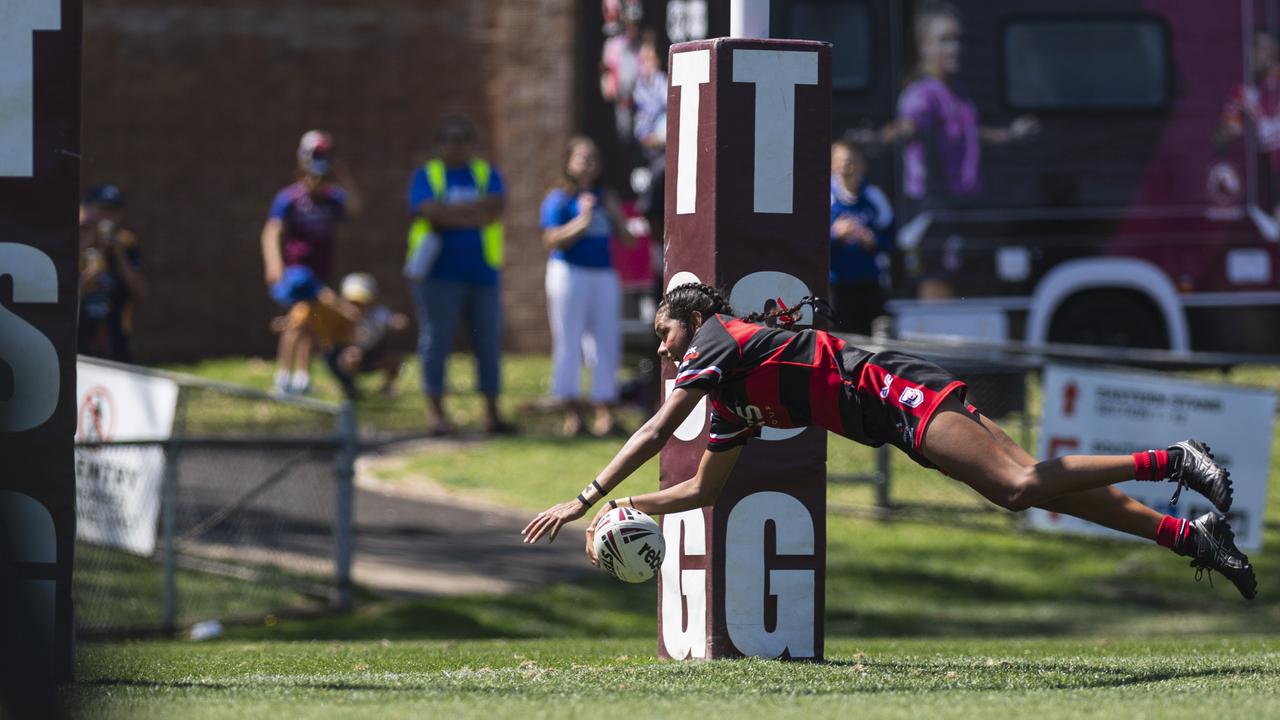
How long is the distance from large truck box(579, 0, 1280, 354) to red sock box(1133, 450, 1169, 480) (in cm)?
969

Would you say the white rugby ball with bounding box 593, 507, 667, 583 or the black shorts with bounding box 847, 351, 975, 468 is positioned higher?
the black shorts with bounding box 847, 351, 975, 468

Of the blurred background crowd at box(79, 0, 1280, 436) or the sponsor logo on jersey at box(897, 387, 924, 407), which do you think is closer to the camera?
the sponsor logo on jersey at box(897, 387, 924, 407)

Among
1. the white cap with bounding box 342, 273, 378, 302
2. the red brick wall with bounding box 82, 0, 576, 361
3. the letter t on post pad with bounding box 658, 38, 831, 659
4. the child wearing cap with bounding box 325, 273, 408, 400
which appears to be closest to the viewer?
the letter t on post pad with bounding box 658, 38, 831, 659

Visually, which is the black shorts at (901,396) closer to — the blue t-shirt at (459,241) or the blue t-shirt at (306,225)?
the blue t-shirt at (459,241)

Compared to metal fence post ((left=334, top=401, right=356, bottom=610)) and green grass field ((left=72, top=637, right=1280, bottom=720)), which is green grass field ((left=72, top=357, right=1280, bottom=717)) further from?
metal fence post ((left=334, top=401, right=356, bottom=610))

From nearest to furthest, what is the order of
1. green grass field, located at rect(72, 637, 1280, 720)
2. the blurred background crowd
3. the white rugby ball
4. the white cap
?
green grass field, located at rect(72, 637, 1280, 720) < the white rugby ball < the blurred background crowd < the white cap

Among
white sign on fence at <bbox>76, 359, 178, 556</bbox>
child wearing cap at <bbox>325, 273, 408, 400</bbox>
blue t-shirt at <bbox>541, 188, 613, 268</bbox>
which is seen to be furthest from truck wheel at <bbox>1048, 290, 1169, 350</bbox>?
white sign on fence at <bbox>76, 359, 178, 556</bbox>

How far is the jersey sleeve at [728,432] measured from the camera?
7.50 metres

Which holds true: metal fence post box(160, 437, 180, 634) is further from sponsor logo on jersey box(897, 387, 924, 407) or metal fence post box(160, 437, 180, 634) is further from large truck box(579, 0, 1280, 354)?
large truck box(579, 0, 1280, 354)

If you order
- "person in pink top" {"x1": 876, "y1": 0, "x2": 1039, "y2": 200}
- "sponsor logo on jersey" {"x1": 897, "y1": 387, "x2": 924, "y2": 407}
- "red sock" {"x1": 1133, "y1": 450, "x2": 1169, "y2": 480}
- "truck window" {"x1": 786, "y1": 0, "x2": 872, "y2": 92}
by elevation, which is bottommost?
"red sock" {"x1": 1133, "y1": 450, "x2": 1169, "y2": 480}

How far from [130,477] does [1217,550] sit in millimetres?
6583

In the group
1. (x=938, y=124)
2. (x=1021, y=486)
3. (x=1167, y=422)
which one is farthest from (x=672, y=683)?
(x=938, y=124)

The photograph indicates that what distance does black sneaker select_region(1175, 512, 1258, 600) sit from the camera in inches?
286

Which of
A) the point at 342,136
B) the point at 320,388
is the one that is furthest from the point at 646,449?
the point at 342,136
